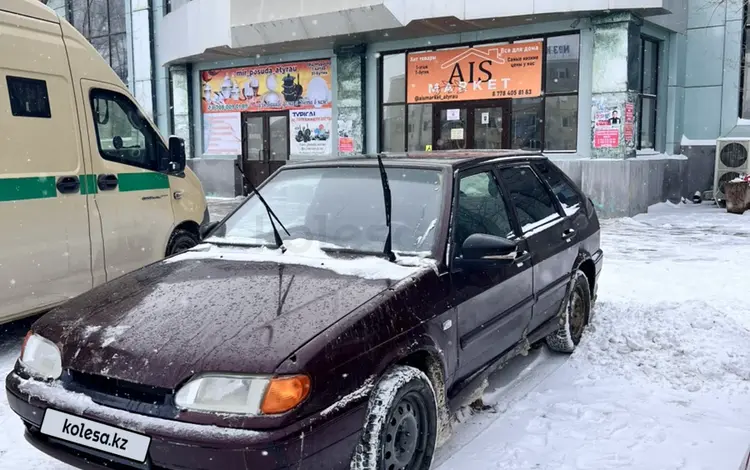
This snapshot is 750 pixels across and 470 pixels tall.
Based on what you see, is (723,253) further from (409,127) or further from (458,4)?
(409,127)

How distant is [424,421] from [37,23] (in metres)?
4.43

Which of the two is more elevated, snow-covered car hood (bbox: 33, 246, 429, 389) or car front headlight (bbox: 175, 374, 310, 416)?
snow-covered car hood (bbox: 33, 246, 429, 389)

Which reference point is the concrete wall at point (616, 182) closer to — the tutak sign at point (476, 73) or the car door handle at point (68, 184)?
the tutak sign at point (476, 73)

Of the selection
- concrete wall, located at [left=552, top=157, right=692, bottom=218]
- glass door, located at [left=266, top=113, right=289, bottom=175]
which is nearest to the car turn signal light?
concrete wall, located at [left=552, top=157, right=692, bottom=218]

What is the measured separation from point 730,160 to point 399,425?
551 inches

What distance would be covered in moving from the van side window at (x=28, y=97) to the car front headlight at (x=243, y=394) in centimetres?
350

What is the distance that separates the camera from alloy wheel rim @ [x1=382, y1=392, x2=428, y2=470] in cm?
281

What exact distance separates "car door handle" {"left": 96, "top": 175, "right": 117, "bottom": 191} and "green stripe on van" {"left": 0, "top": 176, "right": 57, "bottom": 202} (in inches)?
18.1

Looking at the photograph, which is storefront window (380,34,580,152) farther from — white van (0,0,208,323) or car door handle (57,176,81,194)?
car door handle (57,176,81,194)

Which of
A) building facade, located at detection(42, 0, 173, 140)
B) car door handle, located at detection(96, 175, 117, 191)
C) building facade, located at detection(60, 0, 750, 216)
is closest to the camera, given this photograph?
car door handle, located at detection(96, 175, 117, 191)

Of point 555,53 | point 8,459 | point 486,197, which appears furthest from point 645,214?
point 8,459

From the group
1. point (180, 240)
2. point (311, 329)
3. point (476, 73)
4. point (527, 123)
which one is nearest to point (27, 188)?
point (180, 240)

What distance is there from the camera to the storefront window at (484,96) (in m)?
13.8

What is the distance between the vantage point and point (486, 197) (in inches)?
158
